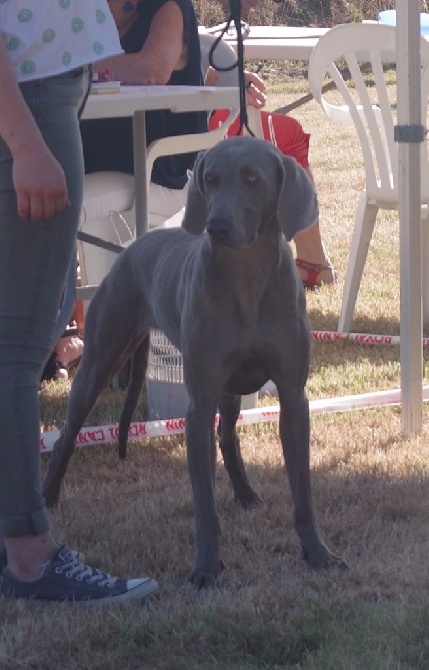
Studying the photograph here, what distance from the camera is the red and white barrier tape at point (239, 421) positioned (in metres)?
4.60

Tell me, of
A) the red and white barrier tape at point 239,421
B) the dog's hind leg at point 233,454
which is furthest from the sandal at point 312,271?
the dog's hind leg at point 233,454

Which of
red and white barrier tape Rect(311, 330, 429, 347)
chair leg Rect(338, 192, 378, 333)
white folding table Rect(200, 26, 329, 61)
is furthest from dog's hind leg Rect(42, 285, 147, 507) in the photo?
white folding table Rect(200, 26, 329, 61)

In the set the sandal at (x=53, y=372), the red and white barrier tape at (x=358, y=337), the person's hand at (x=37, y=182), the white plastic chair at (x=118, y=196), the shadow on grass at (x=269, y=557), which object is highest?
the person's hand at (x=37, y=182)

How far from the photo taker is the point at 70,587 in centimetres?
301

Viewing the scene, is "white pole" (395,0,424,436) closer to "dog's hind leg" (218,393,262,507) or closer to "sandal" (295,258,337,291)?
"dog's hind leg" (218,393,262,507)

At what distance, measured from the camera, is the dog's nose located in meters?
3.02

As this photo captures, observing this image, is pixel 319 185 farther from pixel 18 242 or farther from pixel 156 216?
pixel 18 242

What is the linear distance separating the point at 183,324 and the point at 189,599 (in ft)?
2.53

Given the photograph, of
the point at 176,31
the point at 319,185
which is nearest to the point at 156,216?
the point at 176,31

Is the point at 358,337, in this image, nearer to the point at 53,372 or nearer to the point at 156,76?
the point at 53,372

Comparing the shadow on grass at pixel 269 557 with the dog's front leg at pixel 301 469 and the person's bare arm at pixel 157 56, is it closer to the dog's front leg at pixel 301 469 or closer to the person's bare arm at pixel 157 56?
the dog's front leg at pixel 301 469

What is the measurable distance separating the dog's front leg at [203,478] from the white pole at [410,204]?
1.40 m

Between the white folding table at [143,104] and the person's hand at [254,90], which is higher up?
the white folding table at [143,104]

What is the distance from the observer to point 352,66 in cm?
624
